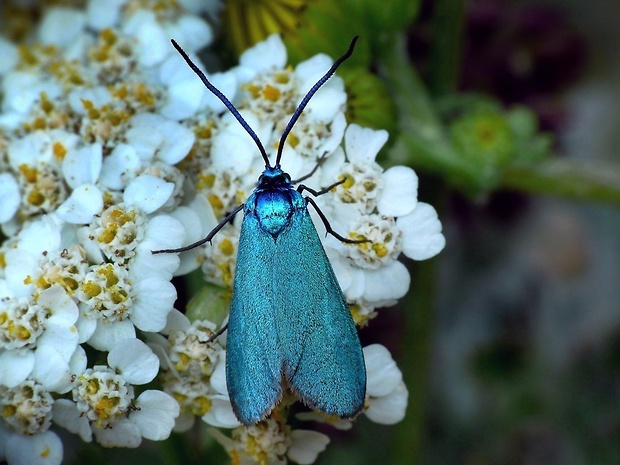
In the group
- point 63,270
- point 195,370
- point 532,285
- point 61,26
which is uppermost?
point 61,26

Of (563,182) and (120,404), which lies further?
(563,182)

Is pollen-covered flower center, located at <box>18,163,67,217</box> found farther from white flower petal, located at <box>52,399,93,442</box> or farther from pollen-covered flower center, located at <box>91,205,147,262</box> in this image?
white flower petal, located at <box>52,399,93,442</box>

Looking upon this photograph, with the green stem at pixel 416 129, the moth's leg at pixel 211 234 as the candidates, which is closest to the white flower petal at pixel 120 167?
the moth's leg at pixel 211 234

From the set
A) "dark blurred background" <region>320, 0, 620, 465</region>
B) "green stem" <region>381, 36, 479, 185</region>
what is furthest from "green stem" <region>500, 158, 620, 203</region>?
"dark blurred background" <region>320, 0, 620, 465</region>

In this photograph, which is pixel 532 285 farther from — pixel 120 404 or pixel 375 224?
pixel 120 404

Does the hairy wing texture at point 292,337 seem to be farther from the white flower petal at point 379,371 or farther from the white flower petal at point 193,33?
the white flower petal at point 193,33

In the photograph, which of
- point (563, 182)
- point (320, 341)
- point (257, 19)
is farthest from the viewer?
point (563, 182)

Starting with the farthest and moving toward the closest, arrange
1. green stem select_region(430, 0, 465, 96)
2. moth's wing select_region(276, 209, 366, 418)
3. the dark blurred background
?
the dark blurred background, green stem select_region(430, 0, 465, 96), moth's wing select_region(276, 209, 366, 418)

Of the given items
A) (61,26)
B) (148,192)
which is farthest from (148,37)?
(148,192)
